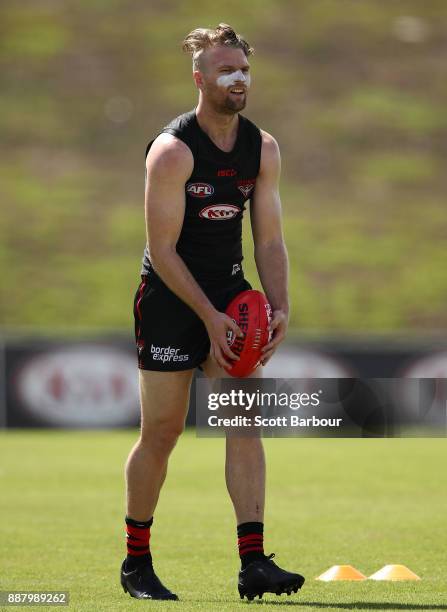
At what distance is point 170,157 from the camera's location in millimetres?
5816

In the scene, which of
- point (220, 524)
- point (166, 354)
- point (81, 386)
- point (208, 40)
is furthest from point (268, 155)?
point (81, 386)

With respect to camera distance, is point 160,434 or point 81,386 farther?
point 81,386

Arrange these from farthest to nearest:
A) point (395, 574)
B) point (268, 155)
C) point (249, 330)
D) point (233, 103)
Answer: point (395, 574) → point (268, 155) → point (233, 103) → point (249, 330)

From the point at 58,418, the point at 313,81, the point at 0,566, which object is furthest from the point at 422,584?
the point at 313,81

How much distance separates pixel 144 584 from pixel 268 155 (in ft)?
6.37

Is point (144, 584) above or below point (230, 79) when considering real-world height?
below

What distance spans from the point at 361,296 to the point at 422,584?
23.4 m

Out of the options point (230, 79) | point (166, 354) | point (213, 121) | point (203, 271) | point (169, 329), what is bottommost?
point (166, 354)

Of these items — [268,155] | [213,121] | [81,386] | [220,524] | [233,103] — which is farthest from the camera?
[81,386]

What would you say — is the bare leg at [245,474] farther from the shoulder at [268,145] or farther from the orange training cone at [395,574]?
the shoulder at [268,145]

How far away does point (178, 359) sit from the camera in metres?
5.96

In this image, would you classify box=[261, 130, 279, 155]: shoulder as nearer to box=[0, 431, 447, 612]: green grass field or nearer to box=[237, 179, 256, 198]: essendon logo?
box=[237, 179, 256, 198]: essendon logo

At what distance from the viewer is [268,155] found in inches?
240

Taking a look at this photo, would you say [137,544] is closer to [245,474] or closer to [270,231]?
[245,474]
